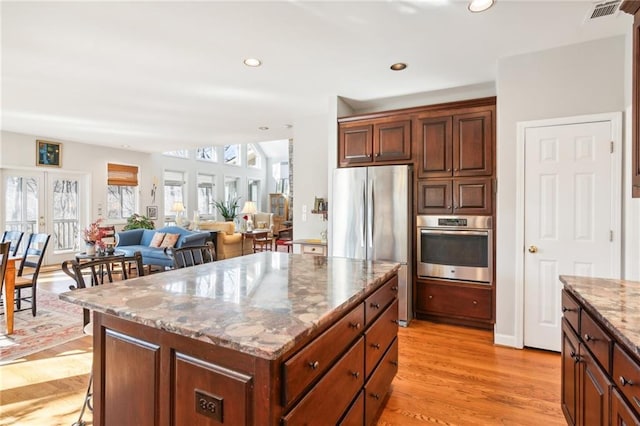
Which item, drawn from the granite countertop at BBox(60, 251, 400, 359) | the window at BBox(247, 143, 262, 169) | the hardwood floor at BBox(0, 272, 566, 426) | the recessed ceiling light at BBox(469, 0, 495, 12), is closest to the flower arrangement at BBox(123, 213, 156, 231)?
the window at BBox(247, 143, 262, 169)

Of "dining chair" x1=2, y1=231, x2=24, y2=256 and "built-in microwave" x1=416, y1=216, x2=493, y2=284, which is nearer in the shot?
"built-in microwave" x1=416, y1=216, x2=493, y2=284

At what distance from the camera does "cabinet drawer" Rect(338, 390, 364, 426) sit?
1441mm

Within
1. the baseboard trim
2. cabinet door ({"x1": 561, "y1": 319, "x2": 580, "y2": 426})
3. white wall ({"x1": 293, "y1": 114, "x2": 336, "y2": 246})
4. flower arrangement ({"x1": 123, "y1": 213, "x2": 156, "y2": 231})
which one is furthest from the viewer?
flower arrangement ({"x1": 123, "y1": 213, "x2": 156, "y2": 231})

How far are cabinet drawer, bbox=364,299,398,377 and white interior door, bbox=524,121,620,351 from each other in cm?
166

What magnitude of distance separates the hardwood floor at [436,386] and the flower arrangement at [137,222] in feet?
17.1

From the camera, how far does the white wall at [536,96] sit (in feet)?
8.95

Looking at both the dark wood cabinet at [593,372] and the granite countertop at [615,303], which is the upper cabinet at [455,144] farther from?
the dark wood cabinet at [593,372]

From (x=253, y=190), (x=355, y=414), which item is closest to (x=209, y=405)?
(x=355, y=414)

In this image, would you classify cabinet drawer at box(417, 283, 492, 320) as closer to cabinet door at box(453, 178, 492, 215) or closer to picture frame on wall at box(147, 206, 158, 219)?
cabinet door at box(453, 178, 492, 215)

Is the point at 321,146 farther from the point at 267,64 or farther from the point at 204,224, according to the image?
the point at 204,224

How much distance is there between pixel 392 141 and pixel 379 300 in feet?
7.81

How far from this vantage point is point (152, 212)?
868 centimetres

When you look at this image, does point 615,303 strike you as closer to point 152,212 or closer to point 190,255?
point 190,255

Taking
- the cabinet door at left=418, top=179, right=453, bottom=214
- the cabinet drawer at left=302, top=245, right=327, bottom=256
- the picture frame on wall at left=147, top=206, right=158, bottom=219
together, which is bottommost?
the cabinet drawer at left=302, top=245, right=327, bottom=256
